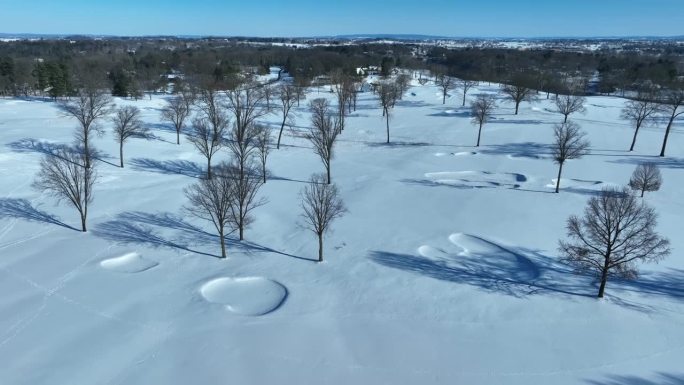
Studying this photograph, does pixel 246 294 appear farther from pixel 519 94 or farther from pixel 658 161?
pixel 519 94

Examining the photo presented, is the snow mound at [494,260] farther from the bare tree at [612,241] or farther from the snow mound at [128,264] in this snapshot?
the snow mound at [128,264]

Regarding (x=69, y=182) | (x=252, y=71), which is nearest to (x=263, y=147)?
(x=69, y=182)

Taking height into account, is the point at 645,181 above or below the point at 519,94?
below

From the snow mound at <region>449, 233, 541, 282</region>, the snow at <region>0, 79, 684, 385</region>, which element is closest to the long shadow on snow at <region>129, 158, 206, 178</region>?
the snow at <region>0, 79, 684, 385</region>

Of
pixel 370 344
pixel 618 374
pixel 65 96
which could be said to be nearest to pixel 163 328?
pixel 370 344

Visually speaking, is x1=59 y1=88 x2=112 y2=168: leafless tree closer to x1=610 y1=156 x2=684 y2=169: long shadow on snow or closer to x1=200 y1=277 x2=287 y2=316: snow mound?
x1=200 y1=277 x2=287 y2=316: snow mound
